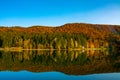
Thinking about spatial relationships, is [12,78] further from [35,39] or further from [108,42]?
[108,42]

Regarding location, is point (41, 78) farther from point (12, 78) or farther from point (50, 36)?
point (50, 36)

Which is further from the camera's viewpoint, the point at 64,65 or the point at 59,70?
the point at 64,65

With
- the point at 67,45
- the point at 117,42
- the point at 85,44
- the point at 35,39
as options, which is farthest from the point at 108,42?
the point at 35,39

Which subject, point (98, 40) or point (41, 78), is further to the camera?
point (98, 40)

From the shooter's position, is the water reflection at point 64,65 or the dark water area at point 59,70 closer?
the dark water area at point 59,70

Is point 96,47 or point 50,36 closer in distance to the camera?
point 50,36

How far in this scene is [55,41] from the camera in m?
141

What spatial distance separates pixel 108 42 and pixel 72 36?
120 feet

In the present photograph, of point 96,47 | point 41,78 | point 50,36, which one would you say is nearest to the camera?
point 41,78

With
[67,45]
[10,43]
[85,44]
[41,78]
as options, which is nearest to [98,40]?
[85,44]

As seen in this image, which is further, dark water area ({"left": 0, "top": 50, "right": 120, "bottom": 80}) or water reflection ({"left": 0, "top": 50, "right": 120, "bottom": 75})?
water reflection ({"left": 0, "top": 50, "right": 120, "bottom": 75})

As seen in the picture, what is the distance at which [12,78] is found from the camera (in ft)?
104

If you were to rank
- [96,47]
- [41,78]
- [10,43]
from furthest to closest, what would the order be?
[96,47]
[10,43]
[41,78]

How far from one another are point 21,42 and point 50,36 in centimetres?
1628
